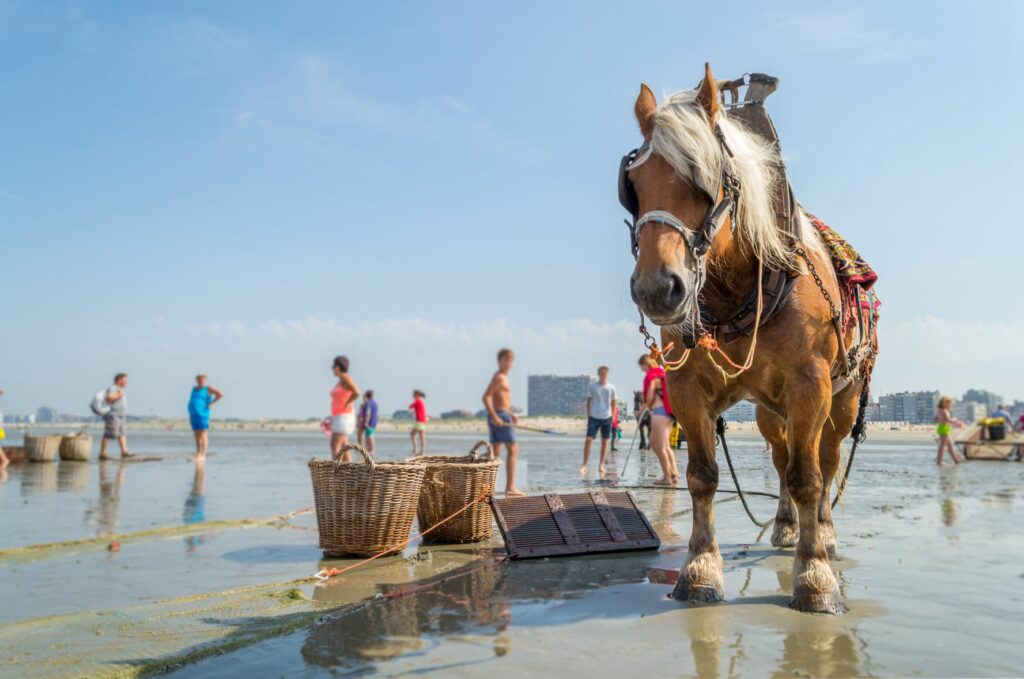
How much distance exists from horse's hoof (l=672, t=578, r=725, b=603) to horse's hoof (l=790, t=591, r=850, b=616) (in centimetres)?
42

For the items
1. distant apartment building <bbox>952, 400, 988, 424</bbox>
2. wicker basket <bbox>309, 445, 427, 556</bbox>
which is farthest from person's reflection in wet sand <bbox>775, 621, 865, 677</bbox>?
distant apartment building <bbox>952, 400, 988, 424</bbox>

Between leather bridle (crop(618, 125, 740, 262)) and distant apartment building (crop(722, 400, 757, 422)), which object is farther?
distant apartment building (crop(722, 400, 757, 422))

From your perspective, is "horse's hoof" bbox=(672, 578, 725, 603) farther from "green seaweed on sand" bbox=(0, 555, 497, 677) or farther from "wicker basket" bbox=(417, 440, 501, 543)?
"wicker basket" bbox=(417, 440, 501, 543)

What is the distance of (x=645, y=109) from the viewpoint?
158 inches

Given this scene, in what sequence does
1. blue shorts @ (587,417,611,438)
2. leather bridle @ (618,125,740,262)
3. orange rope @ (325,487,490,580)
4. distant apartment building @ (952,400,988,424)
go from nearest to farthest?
leather bridle @ (618,125,740,262) → orange rope @ (325,487,490,580) → blue shorts @ (587,417,611,438) → distant apartment building @ (952,400,988,424)

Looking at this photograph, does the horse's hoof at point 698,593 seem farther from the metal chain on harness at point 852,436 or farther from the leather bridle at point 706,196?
the leather bridle at point 706,196

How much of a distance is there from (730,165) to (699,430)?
1651 mm

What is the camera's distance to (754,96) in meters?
5.03

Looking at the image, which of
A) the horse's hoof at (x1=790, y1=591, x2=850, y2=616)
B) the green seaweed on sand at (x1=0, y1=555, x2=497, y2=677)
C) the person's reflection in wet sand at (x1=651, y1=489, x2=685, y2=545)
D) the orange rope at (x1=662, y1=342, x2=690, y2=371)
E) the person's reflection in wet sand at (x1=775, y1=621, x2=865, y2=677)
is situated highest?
the orange rope at (x1=662, y1=342, x2=690, y2=371)

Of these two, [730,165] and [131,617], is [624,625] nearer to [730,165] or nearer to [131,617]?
[730,165]

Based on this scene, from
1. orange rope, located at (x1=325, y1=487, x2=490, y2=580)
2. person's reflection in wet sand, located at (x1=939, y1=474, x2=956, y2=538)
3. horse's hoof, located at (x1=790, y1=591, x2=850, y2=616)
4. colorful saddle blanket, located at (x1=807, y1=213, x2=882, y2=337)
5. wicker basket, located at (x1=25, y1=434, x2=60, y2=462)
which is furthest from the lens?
wicker basket, located at (x1=25, y1=434, x2=60, y2=462)

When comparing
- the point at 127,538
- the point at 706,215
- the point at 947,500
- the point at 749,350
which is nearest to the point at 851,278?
the point at 749,350

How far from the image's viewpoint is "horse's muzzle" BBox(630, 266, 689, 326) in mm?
3338

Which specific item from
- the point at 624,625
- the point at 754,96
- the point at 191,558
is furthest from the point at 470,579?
the point at 754,96
